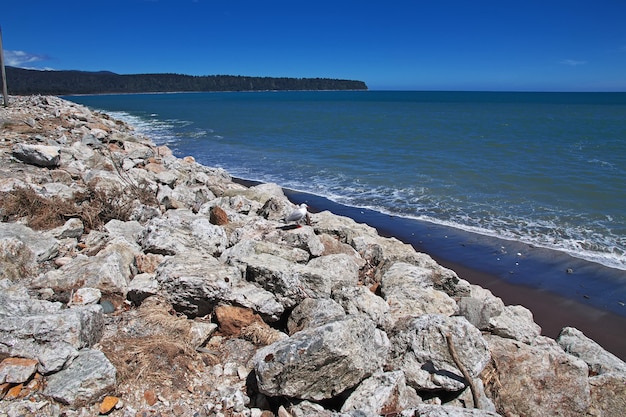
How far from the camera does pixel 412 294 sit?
4969mm

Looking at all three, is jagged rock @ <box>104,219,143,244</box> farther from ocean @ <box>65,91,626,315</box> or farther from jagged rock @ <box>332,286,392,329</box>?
ocean @ <box>65,91,626,315</box>

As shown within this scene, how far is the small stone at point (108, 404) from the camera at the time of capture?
2.97m

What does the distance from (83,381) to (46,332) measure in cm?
51

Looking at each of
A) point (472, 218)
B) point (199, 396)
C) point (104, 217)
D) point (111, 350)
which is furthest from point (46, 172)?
point (472, 218)

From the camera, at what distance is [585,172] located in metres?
17.9

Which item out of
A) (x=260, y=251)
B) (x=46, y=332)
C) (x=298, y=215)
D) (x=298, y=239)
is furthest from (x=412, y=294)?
(x=46, y=332)

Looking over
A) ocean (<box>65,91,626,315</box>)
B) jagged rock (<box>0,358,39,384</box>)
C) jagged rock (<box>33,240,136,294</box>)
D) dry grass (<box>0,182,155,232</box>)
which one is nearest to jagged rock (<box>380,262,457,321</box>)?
jagged rock (<box>33,240,136,294</box>)

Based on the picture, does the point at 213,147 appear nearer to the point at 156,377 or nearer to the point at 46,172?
the point at 46,172

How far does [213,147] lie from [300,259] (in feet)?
73.5

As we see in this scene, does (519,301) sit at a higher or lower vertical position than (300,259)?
lower

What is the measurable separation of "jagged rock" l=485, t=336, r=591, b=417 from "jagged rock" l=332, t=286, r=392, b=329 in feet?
3.46

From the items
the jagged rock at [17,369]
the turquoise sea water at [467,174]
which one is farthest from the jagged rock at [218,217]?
the turquoise sea water at [467,174]

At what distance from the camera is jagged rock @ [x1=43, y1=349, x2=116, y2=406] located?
2.93 metres

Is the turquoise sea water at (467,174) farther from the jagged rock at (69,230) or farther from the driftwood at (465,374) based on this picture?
the jagged rock at (69,230)
